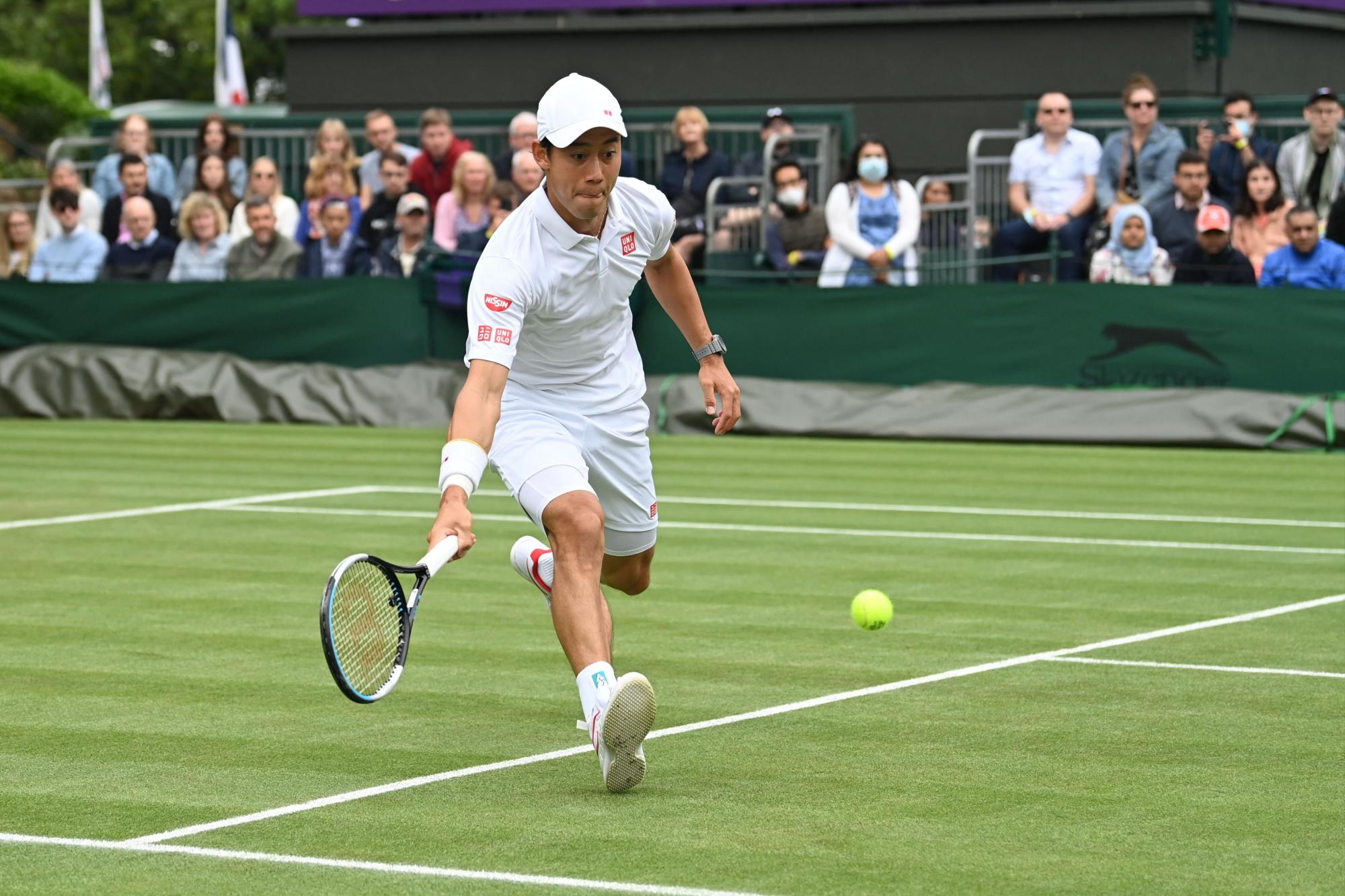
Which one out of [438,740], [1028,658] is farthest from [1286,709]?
[438,740]

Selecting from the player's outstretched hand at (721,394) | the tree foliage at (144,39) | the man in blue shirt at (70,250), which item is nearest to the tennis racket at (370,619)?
the player's outstretched hand at (721,394)

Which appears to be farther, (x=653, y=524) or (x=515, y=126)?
(x=515, y=126)

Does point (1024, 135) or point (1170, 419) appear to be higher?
point (1024, 135)

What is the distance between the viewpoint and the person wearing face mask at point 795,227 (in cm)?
1877

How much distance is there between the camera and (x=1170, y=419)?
17047 millimetres

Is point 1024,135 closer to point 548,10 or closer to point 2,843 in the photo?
point 548,10

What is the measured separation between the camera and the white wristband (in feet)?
18.6

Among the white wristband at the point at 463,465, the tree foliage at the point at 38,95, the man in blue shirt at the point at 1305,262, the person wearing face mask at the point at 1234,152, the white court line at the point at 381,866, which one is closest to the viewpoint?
the white court line at the point at 381,866

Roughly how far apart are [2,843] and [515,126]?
566 inches

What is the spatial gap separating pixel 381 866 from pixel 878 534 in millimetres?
7182

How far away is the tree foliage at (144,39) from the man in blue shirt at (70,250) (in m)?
40.4

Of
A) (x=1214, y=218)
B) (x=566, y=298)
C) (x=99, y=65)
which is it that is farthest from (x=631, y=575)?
(x=99, y=65)

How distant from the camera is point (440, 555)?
5.38m

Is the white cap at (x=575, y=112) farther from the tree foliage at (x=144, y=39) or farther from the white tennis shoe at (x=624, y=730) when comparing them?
the tree foliage at (x=144, y=39)
